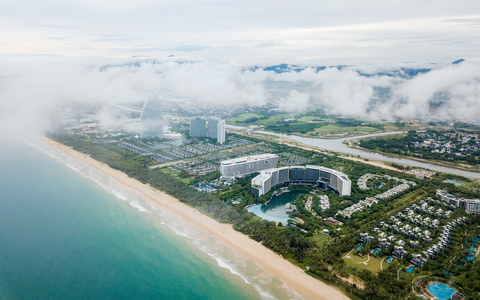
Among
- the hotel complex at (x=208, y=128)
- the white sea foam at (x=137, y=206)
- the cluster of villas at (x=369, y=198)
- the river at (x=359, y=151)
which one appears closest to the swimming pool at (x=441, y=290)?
the cluster of villas at (x=369, y=198)

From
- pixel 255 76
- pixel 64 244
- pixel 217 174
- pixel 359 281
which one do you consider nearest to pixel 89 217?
pixel 64 244

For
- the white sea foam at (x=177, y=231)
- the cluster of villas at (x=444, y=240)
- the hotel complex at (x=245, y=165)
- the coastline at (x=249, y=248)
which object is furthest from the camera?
the hotel complex at (x=245, y=165)

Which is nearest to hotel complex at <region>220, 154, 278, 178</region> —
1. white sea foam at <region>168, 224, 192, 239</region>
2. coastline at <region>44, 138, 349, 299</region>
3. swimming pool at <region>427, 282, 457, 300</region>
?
coastline at <region>44, 138, 349, 299</region>

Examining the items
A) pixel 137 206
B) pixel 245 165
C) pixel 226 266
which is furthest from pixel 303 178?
pixel 226 266

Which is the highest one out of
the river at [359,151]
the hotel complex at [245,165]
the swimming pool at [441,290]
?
the hotel complex at [245,165]

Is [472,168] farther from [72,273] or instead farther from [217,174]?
[72,273]

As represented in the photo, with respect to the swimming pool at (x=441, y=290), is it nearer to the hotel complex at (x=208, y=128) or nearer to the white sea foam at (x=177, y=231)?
the white sea foam at (x=177, y=231)
